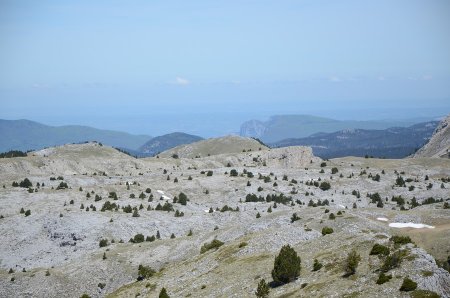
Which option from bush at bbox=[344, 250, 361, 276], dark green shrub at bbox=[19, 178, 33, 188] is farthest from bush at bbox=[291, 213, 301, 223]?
dark green shrub at bbox=[19, 178, 33, 188]

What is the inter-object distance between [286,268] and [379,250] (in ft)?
25.9

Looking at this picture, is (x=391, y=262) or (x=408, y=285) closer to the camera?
(x=408, y=285)

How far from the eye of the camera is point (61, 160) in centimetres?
17288

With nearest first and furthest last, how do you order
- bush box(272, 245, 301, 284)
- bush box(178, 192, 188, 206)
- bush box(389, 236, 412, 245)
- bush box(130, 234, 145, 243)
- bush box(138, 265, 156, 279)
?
1. bush box(389, 236, 412, 245)
2. bush box(272, 245, 301, 284)
3. bush box(138, 265, 156, 279)
4. bush box(130, 234, 145, 243)
5. bush box(178, 192, 188, 206)

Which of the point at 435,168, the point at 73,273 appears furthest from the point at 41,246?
the point at 435,168

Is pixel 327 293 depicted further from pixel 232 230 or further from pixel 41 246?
pixel 41 246

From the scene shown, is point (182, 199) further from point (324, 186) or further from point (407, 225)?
point (407, 225)

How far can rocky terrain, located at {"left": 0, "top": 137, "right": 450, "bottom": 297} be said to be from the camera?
48156mm

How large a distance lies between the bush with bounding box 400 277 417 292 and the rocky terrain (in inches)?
13.2

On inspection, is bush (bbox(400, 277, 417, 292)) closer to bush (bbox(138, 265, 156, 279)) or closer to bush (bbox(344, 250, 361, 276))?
bush (bbox(344, 250, 361, 276))

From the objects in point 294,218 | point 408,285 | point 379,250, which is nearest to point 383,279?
point 408,285

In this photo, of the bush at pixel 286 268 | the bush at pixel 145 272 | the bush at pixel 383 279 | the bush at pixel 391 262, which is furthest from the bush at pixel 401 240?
the bush at pixel 145 272

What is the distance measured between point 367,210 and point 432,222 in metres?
11.8

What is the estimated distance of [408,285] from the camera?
36.7 m
